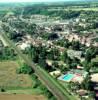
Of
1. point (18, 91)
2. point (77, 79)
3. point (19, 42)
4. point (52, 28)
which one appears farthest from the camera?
point (52, 28)

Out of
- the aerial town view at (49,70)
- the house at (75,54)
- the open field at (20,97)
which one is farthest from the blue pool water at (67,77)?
the house at (75,54)

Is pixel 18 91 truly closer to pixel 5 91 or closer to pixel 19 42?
pixel 5 91

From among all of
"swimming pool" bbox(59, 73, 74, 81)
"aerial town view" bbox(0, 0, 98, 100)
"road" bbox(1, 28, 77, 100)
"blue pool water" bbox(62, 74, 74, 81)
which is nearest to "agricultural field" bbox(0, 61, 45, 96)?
"aerial town view" bbox(0, 0, 98, 100)

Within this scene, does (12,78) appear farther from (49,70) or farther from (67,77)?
(67,77)

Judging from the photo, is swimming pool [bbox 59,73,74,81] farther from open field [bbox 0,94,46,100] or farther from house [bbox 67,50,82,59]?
house [bbox 67,50,82,59]

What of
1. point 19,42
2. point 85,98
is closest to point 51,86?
point 85,98

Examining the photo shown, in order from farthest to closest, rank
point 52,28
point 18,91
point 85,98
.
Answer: point 52,28 < point 18,91 < point 85,98

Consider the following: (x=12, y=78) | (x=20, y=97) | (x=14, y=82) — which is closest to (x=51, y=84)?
(x=14, y=82)
